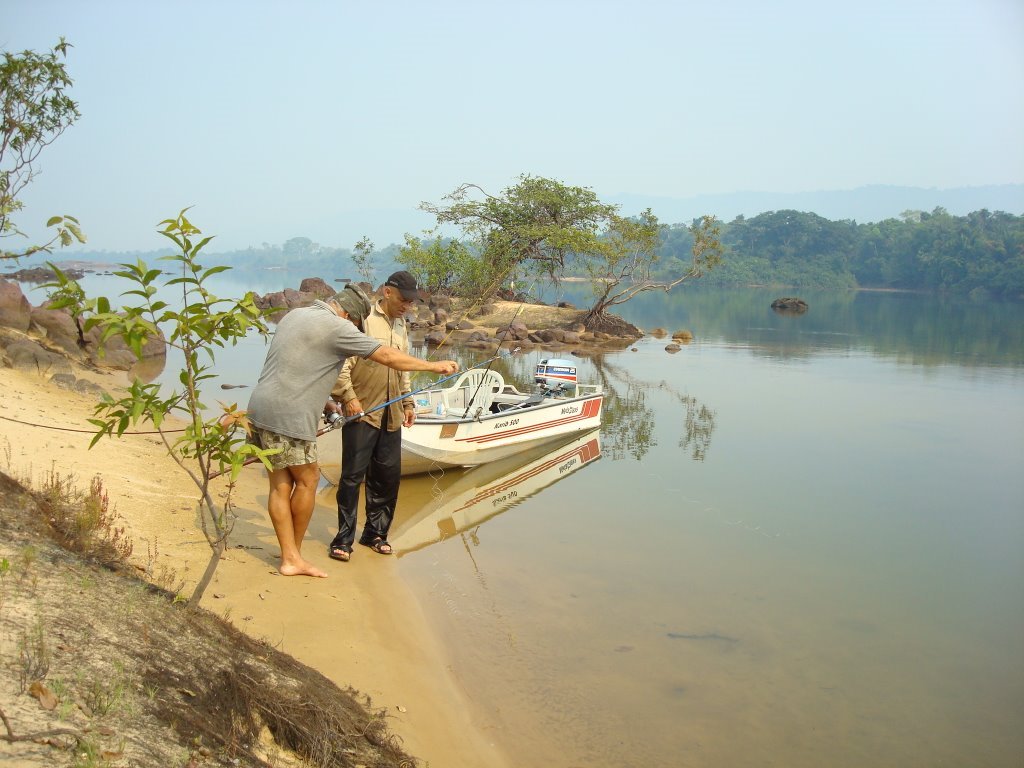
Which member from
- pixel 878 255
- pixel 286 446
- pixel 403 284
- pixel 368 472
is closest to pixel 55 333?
pixel 368 472

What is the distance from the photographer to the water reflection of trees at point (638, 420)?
13.3m

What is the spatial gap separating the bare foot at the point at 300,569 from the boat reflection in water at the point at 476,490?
188 cm

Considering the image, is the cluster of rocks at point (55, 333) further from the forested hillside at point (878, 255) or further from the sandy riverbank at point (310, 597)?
the forested hillside at point (878, 255)

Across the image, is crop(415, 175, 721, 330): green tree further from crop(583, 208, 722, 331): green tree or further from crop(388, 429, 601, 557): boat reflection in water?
crop(388, 429, 601, 557): boat reflection in water

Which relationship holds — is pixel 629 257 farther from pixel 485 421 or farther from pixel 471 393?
pixel 485 421

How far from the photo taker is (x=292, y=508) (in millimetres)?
5426

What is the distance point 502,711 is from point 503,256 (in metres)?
33.8

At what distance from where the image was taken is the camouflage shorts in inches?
197

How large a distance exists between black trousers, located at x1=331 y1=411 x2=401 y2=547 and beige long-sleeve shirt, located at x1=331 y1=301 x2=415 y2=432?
0.28ft

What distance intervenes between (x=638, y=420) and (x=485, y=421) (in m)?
5.85

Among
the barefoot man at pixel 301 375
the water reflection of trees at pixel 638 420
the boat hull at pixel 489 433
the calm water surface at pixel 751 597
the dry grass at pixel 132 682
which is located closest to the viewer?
the dry grass at pixel 132 682

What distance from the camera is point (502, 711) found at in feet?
16.3

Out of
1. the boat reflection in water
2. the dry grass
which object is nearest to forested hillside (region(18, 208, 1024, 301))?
the boat reflection in water

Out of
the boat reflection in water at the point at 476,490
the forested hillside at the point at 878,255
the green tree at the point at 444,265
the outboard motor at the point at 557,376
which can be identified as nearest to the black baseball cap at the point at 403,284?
the boat reflection in water at the point at 476,490
